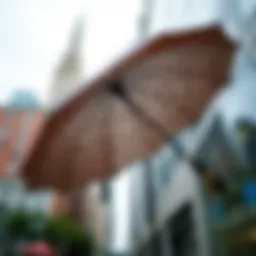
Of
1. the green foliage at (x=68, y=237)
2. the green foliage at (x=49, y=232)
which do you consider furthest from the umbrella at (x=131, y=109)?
the green foliage at (x=68, y=237)

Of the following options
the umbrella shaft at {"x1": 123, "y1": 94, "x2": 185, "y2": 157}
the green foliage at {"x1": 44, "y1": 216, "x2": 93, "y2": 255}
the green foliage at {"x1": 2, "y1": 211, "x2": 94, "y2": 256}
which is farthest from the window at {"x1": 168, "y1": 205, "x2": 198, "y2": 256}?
the green foliage at {"x1": 44, "y1": 216, "x2": 93, "y2": 255}

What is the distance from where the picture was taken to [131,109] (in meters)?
1.80

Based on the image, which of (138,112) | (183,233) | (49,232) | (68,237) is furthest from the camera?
(68,237)

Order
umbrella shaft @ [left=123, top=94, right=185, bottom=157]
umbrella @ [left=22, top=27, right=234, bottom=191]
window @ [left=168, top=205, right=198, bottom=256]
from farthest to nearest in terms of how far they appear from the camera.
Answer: window @ [left=168, top=205, right=198, bottom=256] < umbrella shaft @ [left=123, top=94, right=185, bottom=157] < umbrella @ [left=22, top=27, right=234, bottom=191]

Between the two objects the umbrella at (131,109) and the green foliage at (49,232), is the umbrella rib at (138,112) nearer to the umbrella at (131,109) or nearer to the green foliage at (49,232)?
the umbrella at (131,109)

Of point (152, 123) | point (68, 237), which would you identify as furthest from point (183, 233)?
point (68, 237)

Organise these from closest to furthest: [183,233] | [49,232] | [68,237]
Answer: [183,233] < [49,232] < [68,237]

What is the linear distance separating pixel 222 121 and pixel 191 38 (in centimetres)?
66

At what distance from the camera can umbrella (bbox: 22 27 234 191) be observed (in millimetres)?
1389

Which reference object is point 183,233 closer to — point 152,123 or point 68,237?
point 152,123

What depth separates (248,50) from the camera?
4.87ft

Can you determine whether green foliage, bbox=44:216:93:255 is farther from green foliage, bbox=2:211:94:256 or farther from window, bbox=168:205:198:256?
window, bbox=168:205:198:256

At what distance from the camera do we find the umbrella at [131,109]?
4.56 ft

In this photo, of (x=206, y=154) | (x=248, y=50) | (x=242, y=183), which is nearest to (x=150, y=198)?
(x=206, y=154)
